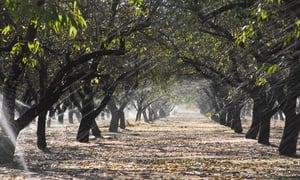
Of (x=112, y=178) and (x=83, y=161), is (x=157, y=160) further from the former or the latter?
(x=112, y=178)

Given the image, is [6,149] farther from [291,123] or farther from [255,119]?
[255,119]

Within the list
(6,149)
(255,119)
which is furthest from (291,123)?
(255,119)

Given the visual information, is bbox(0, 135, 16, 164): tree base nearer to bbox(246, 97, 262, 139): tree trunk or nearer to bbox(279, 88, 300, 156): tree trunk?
bbox(279, 88, 300, 156): tree trunk

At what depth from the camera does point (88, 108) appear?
3092 centimetres

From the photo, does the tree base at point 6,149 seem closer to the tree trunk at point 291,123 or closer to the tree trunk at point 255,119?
the tree trunk at point 291,123

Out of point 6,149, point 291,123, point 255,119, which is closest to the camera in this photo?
point 6,149

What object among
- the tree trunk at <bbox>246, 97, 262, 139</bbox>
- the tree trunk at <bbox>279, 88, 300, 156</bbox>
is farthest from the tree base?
the tree trunk at <bbox>246, 97, 262, 139</bbox>

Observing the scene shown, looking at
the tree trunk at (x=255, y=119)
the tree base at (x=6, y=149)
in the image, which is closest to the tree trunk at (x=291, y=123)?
the tree trunk at (x=255, y=119)

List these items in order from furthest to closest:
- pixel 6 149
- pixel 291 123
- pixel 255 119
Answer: pixel 255 119
pixel 291 123
pixel 6 149

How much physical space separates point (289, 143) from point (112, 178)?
30.0 ft

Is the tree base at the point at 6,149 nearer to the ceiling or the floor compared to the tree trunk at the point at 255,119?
nearer to the floor

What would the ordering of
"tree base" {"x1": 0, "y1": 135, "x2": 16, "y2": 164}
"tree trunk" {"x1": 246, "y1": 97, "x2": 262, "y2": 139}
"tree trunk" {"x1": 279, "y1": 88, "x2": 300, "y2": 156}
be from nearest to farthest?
"tree base" {"x1": 0, "y1": 135, "x2": 16, "y2": 164}, "tree trunk" {"x1": 279, "y1": 88, "x2": 300, "y2": 156}, "tree trunk" {"x1": 246, "y1": 97, "x2": 262, "y2": 139}

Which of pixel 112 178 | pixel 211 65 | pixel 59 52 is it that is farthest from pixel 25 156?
pixel 211 65

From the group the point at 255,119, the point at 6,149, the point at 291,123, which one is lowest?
the point at 6,149
